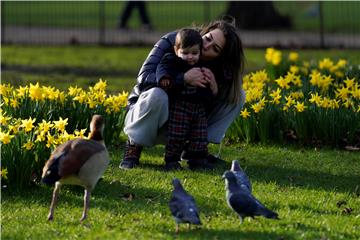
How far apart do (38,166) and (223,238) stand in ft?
5.88

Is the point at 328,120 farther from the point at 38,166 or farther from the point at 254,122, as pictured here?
the point at 38,166

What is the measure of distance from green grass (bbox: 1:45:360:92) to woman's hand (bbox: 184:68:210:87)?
5235mm

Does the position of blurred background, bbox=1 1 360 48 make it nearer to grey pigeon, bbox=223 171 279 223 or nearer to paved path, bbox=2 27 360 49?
paved path, bbox=2 27 360 49

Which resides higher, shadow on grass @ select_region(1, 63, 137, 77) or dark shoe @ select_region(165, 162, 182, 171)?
shadow on grass @ select_region(1, 63, 137, 77)

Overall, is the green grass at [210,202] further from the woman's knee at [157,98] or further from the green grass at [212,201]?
the woman's knee at [157,98]

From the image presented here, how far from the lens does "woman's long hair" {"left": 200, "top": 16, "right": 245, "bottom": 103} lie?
287 inches

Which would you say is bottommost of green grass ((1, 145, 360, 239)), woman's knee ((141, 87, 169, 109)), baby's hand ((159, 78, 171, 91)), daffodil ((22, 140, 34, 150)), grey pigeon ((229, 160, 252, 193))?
green grass ((1, 145, 360, 239))

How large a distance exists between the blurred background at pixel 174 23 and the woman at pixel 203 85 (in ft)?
37.4

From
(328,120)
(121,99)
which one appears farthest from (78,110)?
(328,120)

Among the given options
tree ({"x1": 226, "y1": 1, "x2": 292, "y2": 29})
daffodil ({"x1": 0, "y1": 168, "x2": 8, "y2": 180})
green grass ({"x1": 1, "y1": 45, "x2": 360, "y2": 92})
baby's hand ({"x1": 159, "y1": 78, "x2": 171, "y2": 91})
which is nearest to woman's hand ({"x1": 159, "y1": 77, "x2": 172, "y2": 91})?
baby's hand ({"x1": 159, "y1": 78, "x2": 171, "y2": 91})

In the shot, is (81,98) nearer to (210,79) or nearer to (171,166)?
(171,166)

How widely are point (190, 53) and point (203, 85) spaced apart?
11.7 inches

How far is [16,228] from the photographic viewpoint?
18.6 ft

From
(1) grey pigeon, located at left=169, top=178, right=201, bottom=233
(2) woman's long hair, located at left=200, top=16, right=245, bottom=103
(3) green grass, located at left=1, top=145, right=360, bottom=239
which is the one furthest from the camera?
(2) woman's long hair, located at left=200, top=16, right=245, bottom=103
